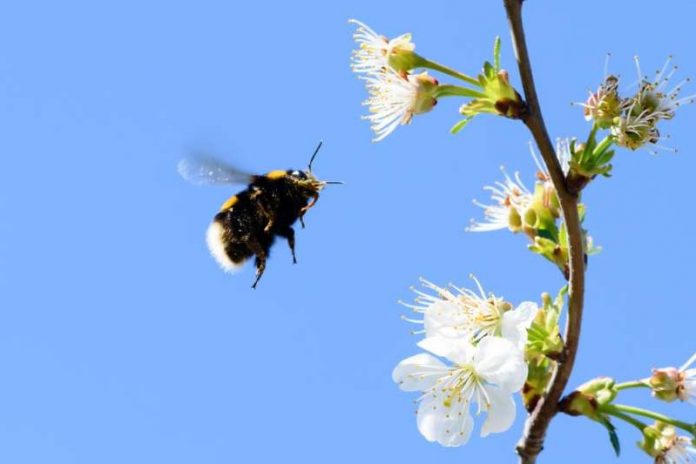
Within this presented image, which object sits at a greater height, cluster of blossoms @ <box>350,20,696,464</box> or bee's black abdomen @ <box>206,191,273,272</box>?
bee's black abdomen @ <box>206,191,273,272</box>

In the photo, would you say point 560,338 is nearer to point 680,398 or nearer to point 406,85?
point 680,398

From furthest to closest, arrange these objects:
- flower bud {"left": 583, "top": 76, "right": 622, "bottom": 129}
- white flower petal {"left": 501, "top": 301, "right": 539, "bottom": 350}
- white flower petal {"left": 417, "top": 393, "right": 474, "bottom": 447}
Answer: white flower petal {"left": 417, "top": 393, "right": 474, "bottom": 447}
flower bud {"left": 583, "top": 76, "right": 622, "bottom": 129}
white flower petal {"left": 501, "top": 301, "right": 539, "bottom": 350}

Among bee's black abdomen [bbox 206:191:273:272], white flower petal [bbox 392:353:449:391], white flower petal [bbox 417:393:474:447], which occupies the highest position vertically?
bee's black abdomen [bbox 206:191:273:272]

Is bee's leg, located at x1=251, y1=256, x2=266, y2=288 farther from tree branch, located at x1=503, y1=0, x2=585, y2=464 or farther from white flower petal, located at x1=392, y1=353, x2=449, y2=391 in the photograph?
tree branch, located at x1=503, y1=0, x2=585, y2=464

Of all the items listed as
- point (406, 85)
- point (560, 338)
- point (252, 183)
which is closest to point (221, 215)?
point (252, 183)

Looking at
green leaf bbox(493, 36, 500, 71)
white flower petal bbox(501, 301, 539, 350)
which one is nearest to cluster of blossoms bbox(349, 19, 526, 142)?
green leaf bbox(493, 36, 500, 71)

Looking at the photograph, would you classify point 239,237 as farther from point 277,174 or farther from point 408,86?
point 408,86

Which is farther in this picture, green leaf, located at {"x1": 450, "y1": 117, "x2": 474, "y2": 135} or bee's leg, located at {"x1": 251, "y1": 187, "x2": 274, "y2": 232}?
bee's leg, located at {"x1": 251, "y1": 187, "x2": 274, "y2": 232}
